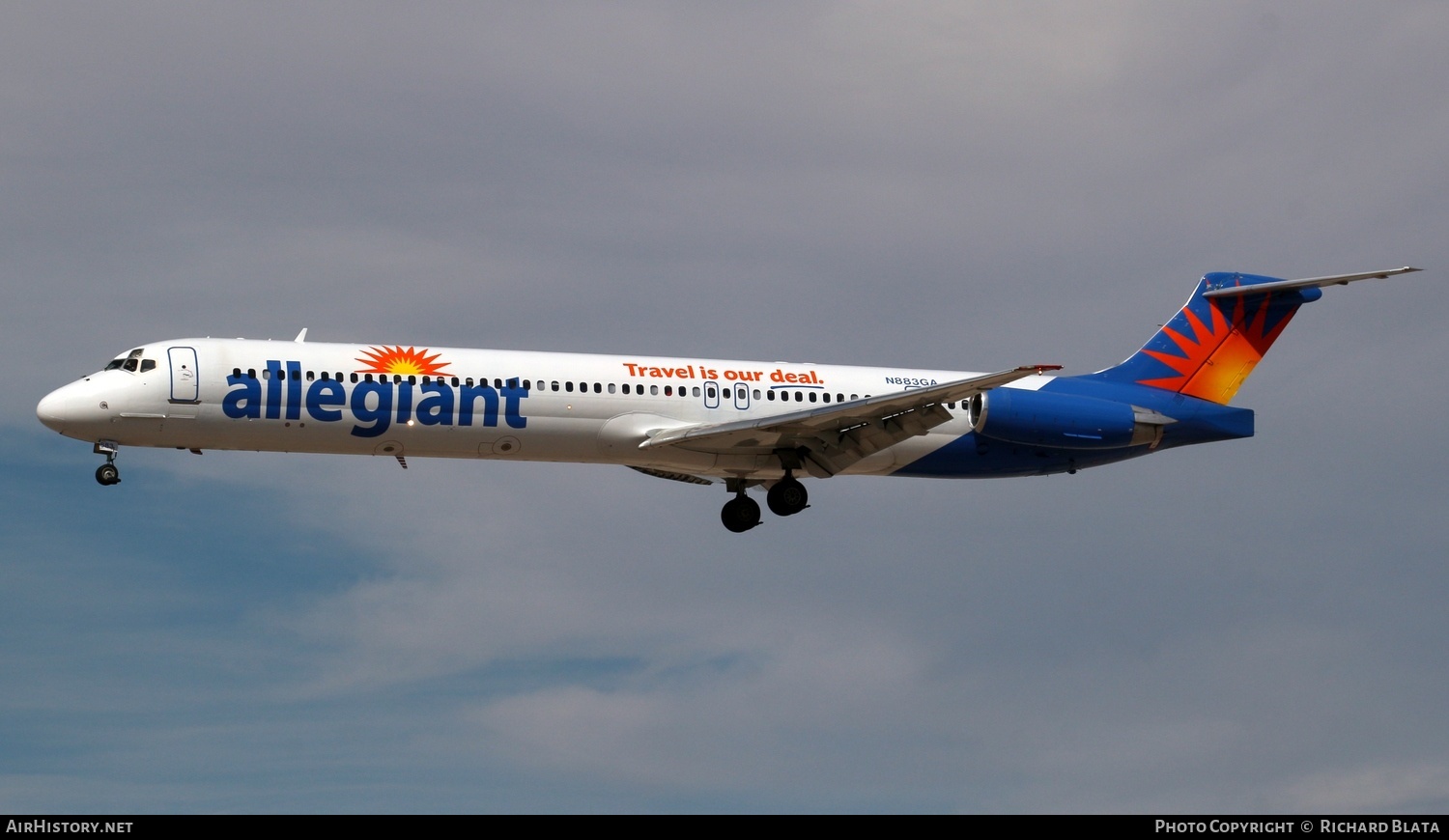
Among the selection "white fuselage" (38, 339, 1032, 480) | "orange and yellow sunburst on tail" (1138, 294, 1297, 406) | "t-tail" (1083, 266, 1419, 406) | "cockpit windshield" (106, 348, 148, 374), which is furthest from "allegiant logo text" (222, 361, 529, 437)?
"orange and yellow sunburst on tail" (1138, 294, 1297, 406)

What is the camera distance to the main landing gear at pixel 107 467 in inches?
1495

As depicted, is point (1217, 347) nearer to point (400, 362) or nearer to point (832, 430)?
point (832, 430)

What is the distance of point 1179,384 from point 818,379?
9.75m

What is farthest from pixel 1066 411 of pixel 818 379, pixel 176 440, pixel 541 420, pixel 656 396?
pixel 176 440

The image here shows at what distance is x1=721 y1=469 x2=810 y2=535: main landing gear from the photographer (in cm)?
4209

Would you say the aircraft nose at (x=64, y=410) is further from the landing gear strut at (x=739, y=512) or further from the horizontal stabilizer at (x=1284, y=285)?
the horizontal stabilizer at (x=1284, y=285)

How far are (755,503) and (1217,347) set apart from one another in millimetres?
12755

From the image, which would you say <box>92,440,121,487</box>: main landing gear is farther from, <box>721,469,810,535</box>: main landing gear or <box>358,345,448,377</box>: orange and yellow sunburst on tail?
<box>721,469,810,535</box>: main landing gear

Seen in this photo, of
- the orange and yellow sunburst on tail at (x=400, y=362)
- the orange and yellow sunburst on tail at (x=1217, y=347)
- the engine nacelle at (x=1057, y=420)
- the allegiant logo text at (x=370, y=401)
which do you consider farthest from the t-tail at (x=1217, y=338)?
the orange and yellow sunburst on tail at (x=400, y=362)

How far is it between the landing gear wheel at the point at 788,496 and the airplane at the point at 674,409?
0.03 m

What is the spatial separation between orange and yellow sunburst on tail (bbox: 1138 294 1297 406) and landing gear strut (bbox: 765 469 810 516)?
32.0ft

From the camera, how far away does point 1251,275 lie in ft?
155
